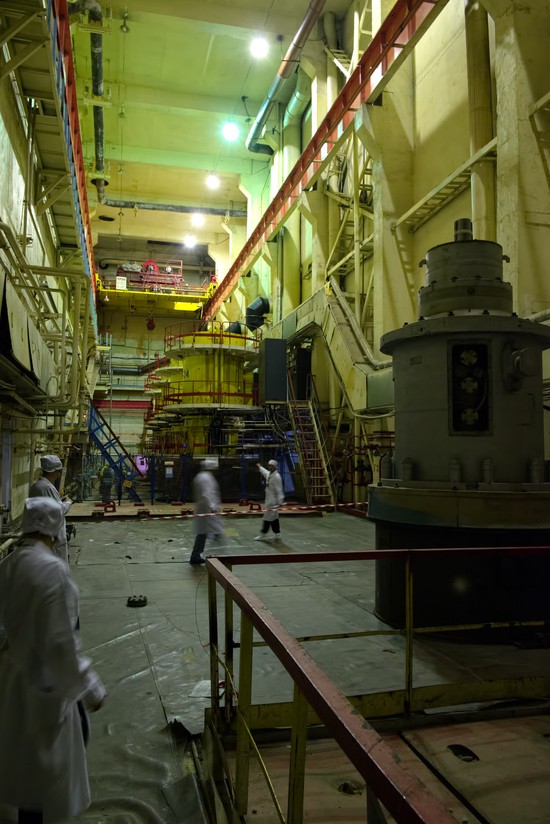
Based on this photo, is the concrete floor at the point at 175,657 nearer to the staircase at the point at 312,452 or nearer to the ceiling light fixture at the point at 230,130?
the staircase at the point at 312,452

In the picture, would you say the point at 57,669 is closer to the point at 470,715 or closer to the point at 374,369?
the point at 470,715

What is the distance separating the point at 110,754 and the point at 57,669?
4.20 feet

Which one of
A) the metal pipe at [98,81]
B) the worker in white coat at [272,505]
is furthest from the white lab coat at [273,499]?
the metal pipe at [98,81]

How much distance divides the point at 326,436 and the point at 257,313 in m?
8.73

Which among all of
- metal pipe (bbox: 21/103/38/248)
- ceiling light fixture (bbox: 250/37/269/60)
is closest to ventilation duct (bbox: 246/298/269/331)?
ceiling light fixture (bbox: 250/37/269/60)

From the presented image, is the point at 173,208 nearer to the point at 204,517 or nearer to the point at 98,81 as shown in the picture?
the point at 98,81

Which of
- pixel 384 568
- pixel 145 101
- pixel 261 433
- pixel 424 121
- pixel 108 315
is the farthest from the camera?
pixel 108 315

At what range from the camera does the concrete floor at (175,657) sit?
9.34ft

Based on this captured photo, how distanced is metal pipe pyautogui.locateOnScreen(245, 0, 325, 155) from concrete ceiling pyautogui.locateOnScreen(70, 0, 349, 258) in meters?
0.81

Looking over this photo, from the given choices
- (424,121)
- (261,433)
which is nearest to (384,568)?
(424,121)

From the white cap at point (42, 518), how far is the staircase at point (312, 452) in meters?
12.3

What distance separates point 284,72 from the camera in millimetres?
18172

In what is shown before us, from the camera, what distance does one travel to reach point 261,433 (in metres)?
19.4

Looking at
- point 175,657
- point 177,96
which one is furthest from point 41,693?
point 177,96
